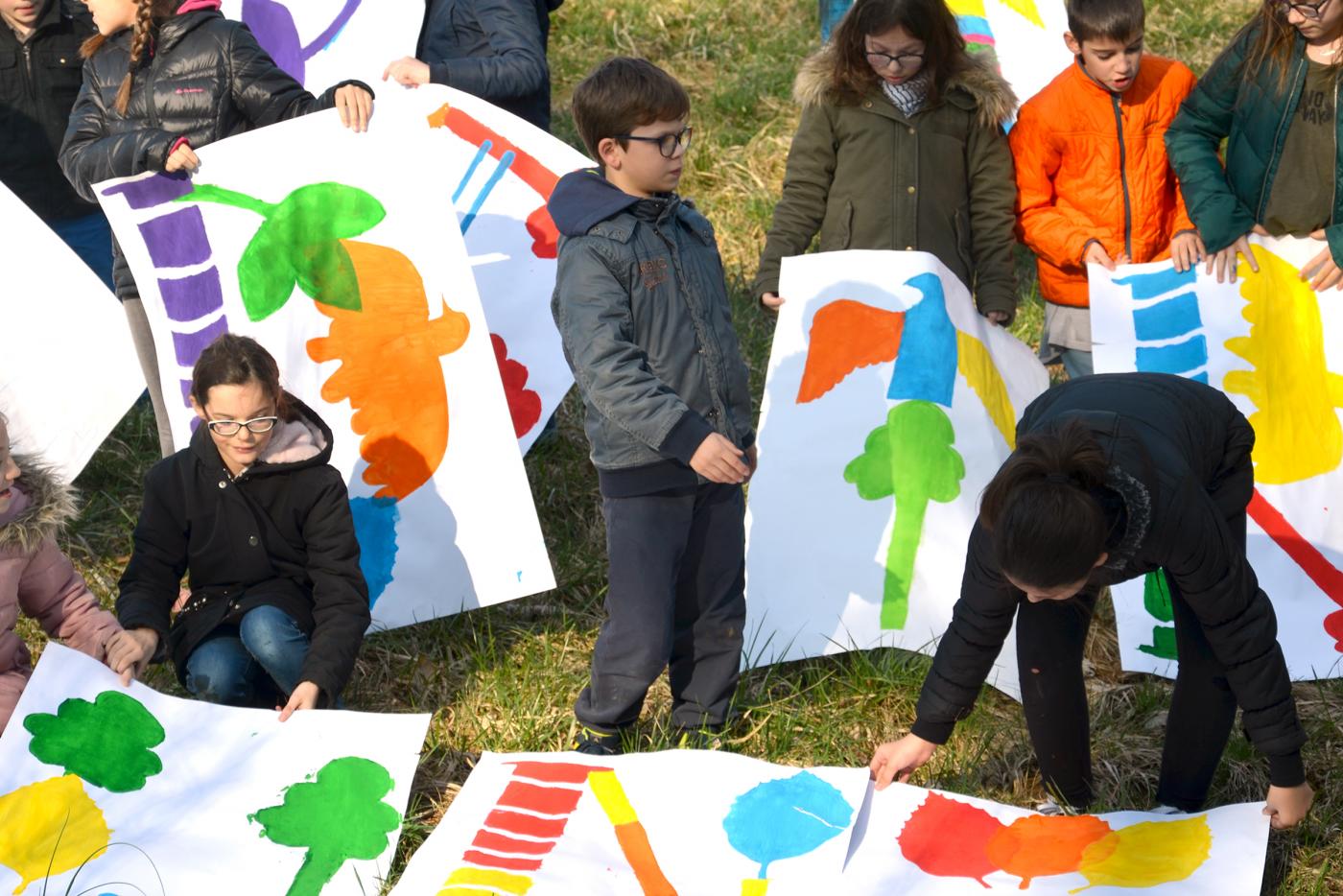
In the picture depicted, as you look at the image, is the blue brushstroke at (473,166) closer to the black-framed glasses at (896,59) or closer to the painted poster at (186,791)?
the black-framed glasses at (896,59)

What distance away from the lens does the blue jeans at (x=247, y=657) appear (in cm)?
360

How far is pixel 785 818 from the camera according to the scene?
313cm

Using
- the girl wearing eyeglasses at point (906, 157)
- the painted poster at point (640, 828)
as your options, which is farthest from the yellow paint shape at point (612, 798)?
the girl wearing eyeglasses at point (906, 157)

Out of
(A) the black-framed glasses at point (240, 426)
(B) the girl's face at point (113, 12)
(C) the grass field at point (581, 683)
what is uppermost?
(B) the girl's face at point (113, 12)

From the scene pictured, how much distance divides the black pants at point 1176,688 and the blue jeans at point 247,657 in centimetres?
167

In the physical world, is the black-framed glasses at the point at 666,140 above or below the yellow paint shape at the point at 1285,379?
above

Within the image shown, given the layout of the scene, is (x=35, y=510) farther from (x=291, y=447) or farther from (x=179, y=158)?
(x=179, y=158)

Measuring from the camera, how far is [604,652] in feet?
11.4

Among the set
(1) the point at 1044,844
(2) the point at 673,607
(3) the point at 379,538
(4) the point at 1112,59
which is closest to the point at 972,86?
(4) the point at 1112,59

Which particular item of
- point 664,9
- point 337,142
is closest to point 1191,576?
point 337,142

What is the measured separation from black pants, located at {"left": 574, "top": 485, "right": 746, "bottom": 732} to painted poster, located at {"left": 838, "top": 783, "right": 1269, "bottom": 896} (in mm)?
595

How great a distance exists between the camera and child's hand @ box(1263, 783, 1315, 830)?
286 cm

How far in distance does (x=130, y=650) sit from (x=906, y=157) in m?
2.39

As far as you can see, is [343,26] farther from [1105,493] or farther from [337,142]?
[1105,493]
